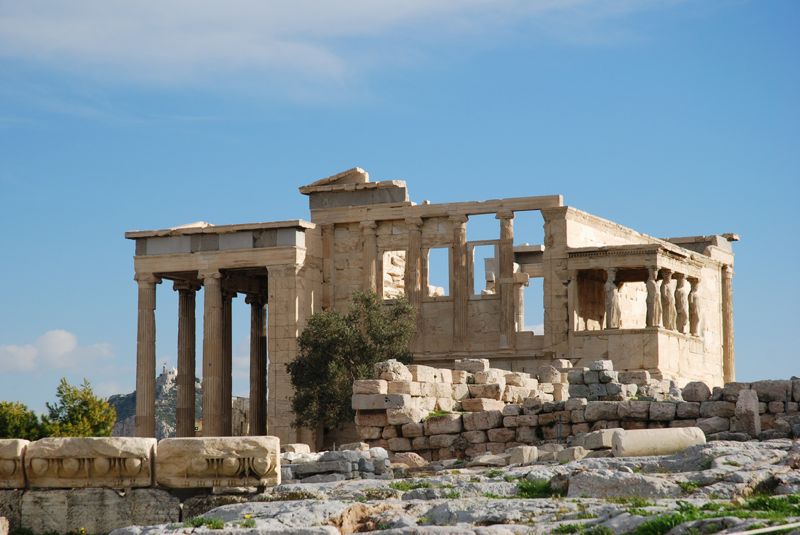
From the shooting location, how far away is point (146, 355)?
45969mm

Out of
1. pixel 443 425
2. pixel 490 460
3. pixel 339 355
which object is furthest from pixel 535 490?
pixel 339 355

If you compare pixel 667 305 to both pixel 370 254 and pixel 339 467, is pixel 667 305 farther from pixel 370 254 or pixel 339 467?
pixel 339 467

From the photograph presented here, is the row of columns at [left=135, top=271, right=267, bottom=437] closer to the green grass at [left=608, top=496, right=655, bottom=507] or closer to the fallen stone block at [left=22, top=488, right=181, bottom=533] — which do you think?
the fallen stone block at [left=22, top=488, right=181, bottom=533]

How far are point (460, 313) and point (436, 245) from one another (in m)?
1.96

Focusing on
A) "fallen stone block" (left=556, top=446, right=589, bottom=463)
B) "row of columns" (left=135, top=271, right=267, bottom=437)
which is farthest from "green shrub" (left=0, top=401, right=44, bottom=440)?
"fallen stone block" (left=556, top=446, right=589, bottom=463)

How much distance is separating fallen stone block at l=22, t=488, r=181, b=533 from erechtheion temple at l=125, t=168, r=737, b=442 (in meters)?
24.1

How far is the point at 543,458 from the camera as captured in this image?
916 inches

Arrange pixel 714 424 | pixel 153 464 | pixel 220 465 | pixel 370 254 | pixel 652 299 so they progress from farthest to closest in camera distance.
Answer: pixel 370 254 → pixel 652 299 → pixel 714 424 → pixel 153 464 → pixel 220 465

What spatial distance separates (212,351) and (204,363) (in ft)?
1.27

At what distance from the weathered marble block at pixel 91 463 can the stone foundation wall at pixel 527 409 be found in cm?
958

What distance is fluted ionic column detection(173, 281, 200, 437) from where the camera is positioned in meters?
46.3

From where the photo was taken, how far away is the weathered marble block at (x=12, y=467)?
1889 centimetres

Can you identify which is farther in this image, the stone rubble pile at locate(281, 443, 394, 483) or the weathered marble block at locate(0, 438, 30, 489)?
the stone rubble pile at locate(281, 443, 394, 483)

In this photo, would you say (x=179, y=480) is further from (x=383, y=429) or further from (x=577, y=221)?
(x=577, y=221)
